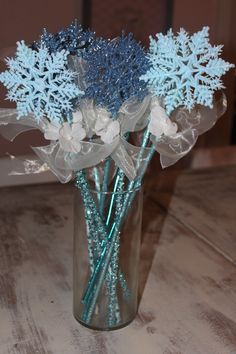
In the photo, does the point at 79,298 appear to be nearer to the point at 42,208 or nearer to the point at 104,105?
the point at 104,105

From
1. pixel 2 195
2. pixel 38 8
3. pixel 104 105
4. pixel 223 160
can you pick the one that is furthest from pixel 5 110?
pixel 38 8

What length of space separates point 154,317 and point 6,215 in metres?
0.50

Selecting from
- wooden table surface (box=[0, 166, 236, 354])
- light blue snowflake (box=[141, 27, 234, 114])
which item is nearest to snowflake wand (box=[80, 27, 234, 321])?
light blue snowflake (box=[141, 27, 234, 114])

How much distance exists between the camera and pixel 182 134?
811 mm

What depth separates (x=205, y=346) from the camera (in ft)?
2.73

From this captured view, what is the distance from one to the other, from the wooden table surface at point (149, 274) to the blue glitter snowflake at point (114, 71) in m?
0.34

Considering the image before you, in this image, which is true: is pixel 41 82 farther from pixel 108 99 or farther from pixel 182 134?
pixel 182 134

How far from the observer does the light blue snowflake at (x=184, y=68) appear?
0.70 meters

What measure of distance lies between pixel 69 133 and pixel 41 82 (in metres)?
0.08

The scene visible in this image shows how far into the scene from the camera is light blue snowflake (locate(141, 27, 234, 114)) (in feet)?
2.30

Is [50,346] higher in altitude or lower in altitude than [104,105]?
lower

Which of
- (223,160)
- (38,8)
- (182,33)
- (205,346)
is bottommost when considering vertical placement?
(223,160)

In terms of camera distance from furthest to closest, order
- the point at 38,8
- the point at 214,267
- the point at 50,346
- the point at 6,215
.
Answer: the point at 38,8
the point at 6,215
the point at 214,267
the point at 50,346

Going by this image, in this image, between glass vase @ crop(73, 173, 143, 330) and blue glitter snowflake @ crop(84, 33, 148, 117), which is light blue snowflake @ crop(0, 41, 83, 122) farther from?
glass vase @ crop(73, 173, 143, 330)
